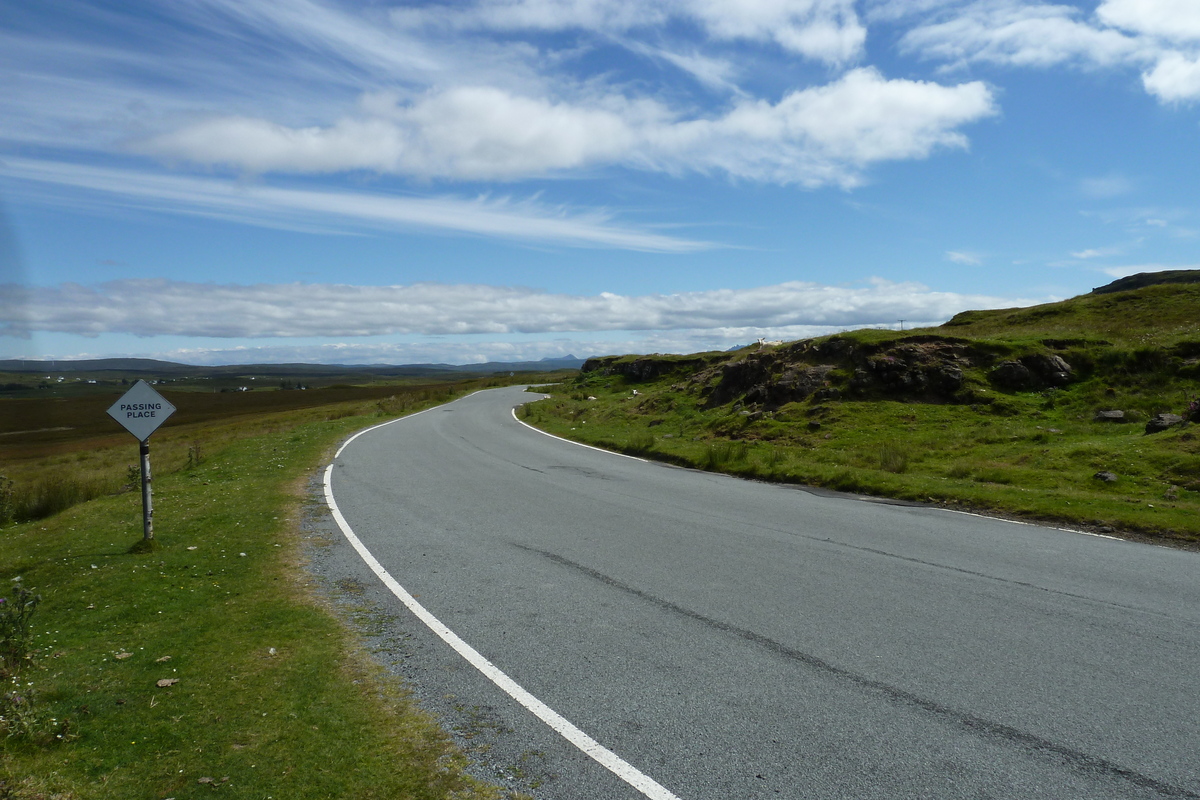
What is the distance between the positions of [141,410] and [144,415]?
0.08 meters

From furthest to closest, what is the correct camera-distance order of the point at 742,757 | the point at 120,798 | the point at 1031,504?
the point at 1031,504 → the point at 742,757 → the point at 120,798

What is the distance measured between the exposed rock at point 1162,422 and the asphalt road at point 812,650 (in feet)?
25.5

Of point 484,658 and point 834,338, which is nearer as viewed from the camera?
point 484,658

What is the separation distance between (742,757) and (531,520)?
23.4ft

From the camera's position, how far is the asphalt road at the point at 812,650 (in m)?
3.90

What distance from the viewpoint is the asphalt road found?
12.8 ft

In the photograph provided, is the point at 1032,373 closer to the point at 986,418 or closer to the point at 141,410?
the point at 986,418

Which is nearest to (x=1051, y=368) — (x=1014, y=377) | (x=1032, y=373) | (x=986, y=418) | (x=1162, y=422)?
(x=1032, y=373)

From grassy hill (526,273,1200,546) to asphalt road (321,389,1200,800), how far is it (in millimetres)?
2723

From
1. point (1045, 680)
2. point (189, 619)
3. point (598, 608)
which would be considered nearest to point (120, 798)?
point (189, 619)

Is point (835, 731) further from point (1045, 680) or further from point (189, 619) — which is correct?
point (189, 619)

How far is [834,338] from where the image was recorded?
2586 centimetres

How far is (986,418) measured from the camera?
1978 cm

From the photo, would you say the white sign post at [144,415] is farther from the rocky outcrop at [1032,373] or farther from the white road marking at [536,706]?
the rocky outcrop at [1032,373]
